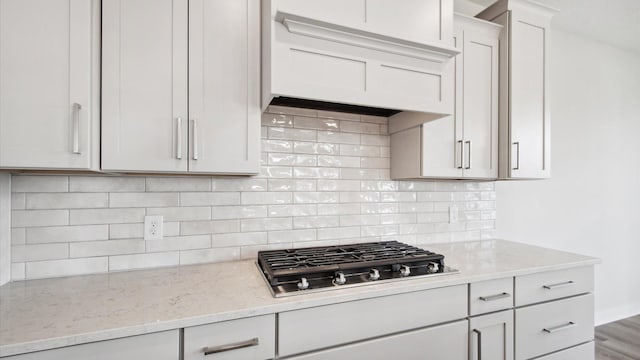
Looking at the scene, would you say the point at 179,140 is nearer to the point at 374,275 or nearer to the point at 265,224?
the point at 265,224

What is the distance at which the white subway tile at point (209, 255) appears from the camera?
160cm

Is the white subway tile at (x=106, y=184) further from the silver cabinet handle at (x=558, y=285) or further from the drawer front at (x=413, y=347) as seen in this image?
the silver cabinet handle at (x=558, y=285)

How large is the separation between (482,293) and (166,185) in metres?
1.69

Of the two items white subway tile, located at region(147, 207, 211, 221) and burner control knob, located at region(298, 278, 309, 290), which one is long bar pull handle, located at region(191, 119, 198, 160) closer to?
white subway tile, located at region(147, 207, 211, 221)

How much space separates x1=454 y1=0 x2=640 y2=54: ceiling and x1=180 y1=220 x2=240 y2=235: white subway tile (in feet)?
7.57

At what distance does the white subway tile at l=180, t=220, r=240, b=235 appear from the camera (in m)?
1.61

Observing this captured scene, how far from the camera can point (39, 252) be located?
4.49 ft

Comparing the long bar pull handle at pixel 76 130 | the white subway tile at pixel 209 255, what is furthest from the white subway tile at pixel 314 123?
the long bar pull handle at pixel 76 130

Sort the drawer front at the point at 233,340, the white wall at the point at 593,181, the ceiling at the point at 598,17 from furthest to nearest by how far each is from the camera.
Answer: the white wall at the point at 593,181
the ceiling at the point at 598,17
the drawer front at the point at 233,340

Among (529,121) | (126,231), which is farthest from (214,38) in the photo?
(529,121)

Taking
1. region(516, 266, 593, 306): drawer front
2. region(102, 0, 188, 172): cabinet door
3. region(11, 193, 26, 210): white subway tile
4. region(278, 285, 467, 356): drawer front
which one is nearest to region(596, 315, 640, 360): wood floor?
region(516, 266, 593, 306): drawer front

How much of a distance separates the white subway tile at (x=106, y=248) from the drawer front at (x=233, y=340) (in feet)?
2.35

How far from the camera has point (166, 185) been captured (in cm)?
158

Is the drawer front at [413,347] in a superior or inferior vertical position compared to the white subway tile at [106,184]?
inferior
